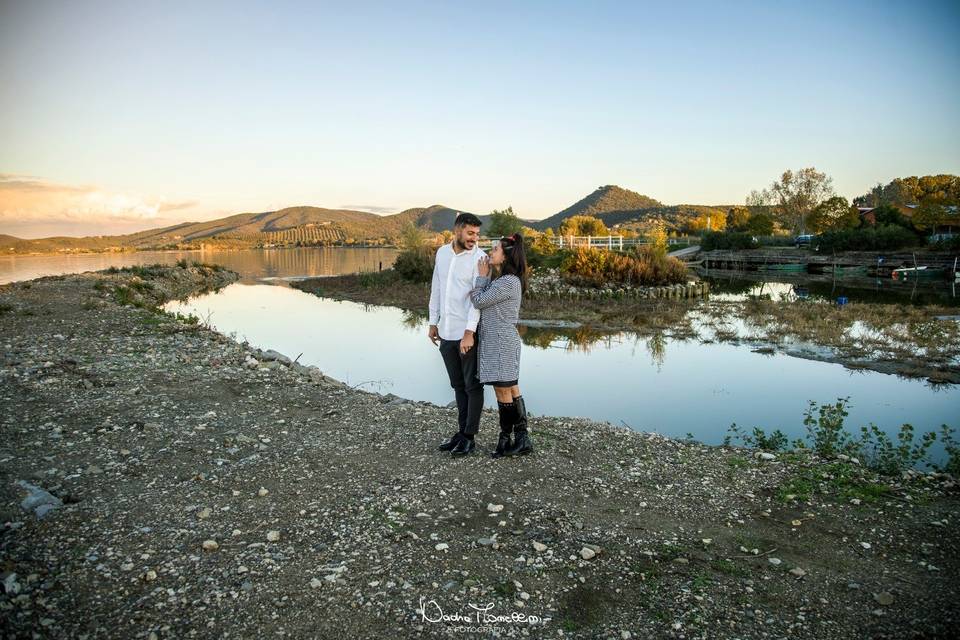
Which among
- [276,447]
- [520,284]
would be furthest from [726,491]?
[276,447]

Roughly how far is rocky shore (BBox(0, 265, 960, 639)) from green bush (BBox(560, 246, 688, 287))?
69.1 feet

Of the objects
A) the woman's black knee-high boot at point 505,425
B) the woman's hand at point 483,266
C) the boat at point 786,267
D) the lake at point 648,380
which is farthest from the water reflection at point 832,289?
the woman's hand at point 483,266

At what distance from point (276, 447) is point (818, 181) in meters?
82.1

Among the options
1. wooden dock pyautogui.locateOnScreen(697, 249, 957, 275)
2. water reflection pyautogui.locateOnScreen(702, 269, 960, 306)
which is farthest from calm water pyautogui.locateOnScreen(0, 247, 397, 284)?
wooden dock pyautogui.locateOnScreen(697, 249, 957, 275)

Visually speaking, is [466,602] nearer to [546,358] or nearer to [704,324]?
[546,358]

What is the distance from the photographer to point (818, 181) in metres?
71.1

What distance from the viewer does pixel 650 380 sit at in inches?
460

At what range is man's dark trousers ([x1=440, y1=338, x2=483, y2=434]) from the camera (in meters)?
5.60

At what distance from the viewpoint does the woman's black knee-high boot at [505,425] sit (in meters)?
5.63

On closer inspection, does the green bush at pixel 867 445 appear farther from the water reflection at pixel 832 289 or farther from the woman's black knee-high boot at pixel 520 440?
the water reflection at pixel 832 289

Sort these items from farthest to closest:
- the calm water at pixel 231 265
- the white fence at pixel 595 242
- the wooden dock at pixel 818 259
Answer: the calm water at pixel 231 265, the white fence at pixel 595 242, the wooden dock at pixel 818 259

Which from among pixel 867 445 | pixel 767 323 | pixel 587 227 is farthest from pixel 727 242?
pixel 867 445

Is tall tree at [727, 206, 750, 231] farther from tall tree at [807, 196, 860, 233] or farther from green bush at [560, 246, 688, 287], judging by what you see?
green bush at [560, 246, 688, 287]

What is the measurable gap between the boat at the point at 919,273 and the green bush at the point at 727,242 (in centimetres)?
1737
